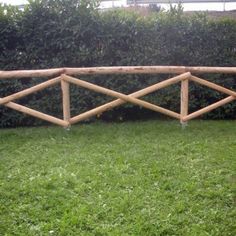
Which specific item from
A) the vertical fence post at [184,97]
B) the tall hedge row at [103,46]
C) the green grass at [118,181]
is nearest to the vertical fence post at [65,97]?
the green grass at [118,181]

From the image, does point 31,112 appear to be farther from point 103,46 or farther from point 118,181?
point 118,181

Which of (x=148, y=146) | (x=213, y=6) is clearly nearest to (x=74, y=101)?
(x=148, y=146)

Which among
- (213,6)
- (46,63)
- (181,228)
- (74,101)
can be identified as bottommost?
(181,228)

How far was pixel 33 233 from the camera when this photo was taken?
13.0 ft

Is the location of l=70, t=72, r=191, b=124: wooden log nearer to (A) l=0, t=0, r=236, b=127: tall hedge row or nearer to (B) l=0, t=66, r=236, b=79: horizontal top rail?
(B) l=0, t=66, r=236, b=79: horizontal top rail

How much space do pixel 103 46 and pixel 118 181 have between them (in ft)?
12.3

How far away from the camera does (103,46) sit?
26.8ft

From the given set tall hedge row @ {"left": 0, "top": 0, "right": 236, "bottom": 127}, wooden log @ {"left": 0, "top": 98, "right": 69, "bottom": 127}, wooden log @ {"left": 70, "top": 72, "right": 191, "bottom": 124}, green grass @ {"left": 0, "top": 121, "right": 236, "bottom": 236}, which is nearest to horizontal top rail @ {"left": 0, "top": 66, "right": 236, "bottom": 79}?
wooden log @ {"left": 70, "top": 72, "right": 191, "bottom": 124}

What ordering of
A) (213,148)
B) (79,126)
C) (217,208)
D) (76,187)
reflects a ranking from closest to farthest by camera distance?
(217,208)
(76,187)
(213,148)
(79,126)

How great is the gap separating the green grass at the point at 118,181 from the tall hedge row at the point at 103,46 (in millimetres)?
907

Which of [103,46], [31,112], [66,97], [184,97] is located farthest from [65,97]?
[184,97]

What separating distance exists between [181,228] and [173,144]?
2599 mm

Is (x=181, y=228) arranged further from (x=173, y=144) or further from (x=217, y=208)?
(x=173, y=144)

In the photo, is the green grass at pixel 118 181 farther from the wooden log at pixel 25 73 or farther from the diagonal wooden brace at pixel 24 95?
the wooden log at pixel 25 73
